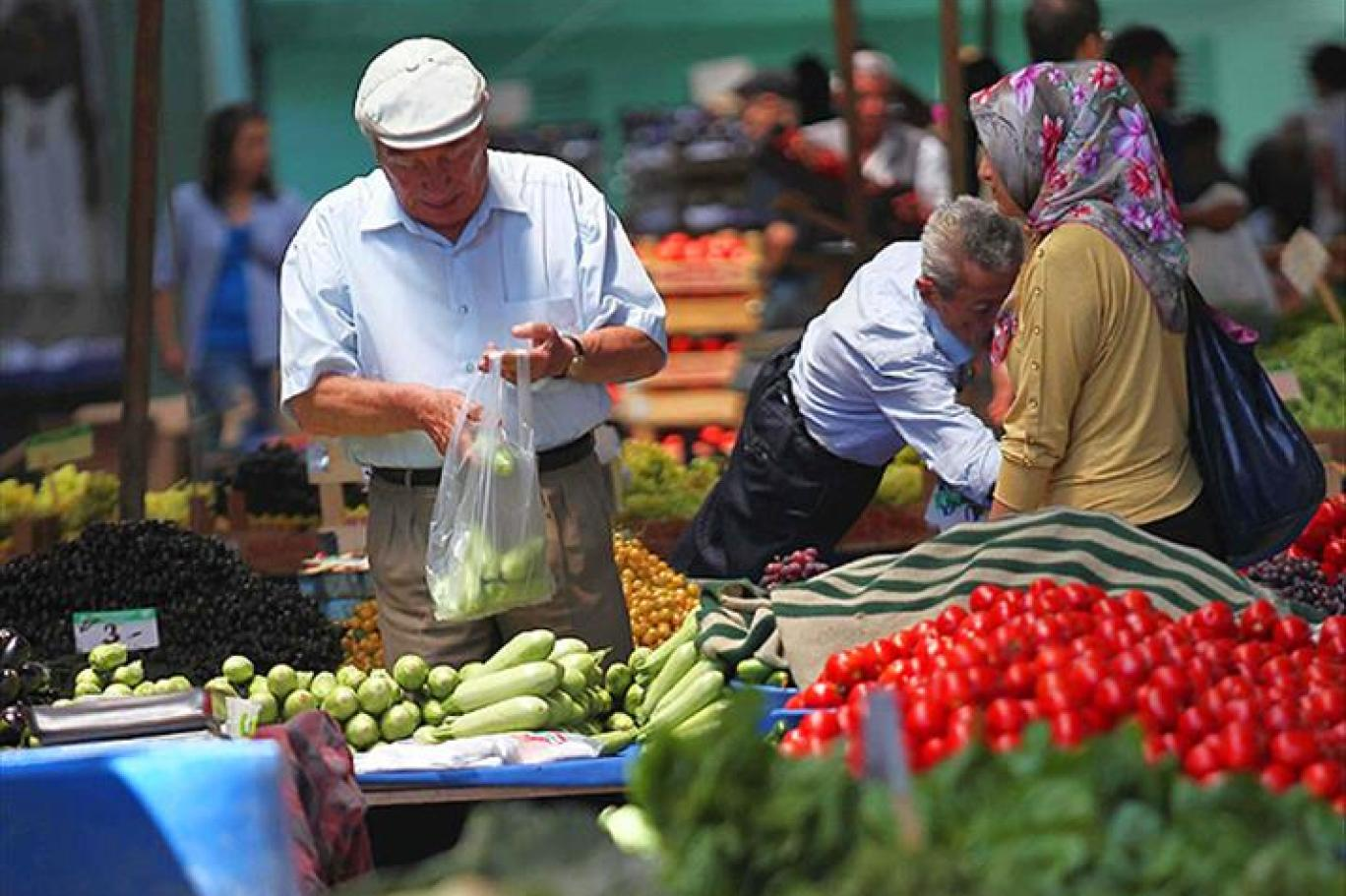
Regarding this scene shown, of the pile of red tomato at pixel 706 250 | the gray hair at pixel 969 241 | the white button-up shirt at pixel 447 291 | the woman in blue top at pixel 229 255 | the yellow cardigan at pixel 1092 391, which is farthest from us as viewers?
the pile of red tomato at pixel 706 250

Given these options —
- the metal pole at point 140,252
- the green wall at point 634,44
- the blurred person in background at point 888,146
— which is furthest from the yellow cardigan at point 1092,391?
the green wall at point 634,44

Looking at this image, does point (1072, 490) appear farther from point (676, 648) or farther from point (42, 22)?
point (42, 22)

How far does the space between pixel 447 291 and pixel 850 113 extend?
4114 millimetres

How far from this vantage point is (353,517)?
7617 millimetres

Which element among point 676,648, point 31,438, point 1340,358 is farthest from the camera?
point 1340,358

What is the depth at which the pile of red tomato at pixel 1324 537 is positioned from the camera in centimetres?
629

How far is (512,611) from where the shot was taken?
5.39 metres

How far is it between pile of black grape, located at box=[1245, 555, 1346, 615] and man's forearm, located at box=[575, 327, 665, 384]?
1.53 metres

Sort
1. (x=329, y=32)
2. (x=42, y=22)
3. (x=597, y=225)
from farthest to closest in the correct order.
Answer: (x=329, y=32) < (x=42, y=22) < (x=597, y=225)

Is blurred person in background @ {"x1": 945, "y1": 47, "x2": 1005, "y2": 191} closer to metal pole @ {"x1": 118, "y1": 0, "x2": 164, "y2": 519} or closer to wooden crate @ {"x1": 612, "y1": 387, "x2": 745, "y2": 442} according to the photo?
wooden crate @ {"x1": 612, "y1": 387, "x2": 745, "y2": 442}

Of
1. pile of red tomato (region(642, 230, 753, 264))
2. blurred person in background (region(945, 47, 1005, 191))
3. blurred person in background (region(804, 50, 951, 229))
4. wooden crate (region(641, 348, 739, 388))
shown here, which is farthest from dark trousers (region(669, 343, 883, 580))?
pile of red tomato (region(642, 230, 753, 264))

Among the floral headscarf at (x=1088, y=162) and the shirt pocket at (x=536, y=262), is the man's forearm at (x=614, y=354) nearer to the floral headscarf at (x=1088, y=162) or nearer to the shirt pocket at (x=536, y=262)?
the shirt pocket at (x=536, y=262)

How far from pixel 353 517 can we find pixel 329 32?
24.7 ft

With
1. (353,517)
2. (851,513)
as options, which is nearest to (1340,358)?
(851,513)
